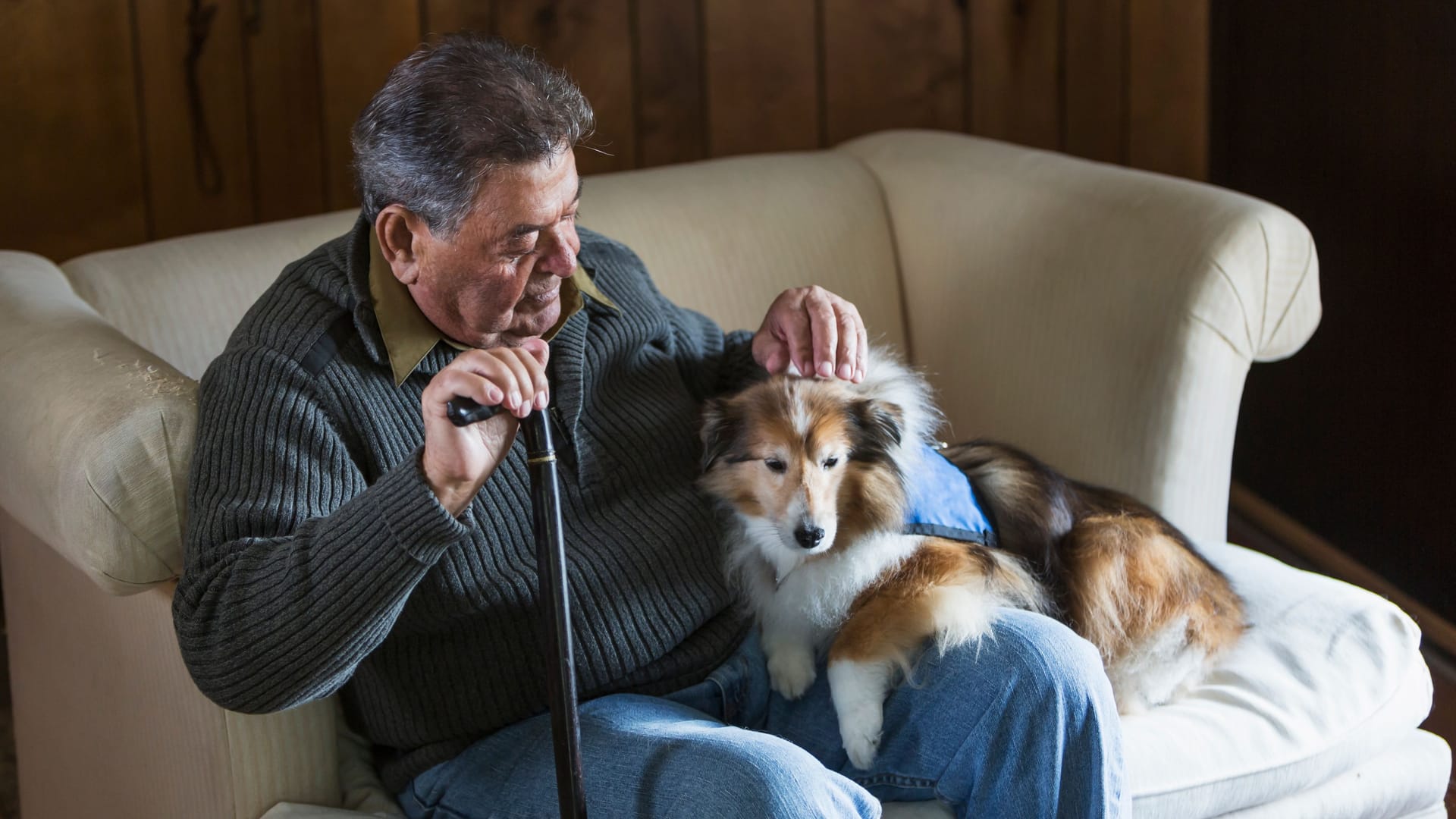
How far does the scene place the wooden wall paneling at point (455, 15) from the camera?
2344 millimetres

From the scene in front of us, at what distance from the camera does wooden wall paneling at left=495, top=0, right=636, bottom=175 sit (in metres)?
2.40

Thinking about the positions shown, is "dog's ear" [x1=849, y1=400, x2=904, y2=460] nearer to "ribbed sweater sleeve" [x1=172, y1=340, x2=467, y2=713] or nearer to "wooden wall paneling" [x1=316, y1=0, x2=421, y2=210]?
"ribbed sweater sleeve" [x1=172, y1=340, x2=467, y2=713]

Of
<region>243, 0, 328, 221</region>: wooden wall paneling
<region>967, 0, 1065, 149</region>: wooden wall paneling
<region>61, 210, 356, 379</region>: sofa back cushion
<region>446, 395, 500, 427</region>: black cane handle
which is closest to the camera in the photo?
<region>446, 395, 500, 427</region>: black cane handle

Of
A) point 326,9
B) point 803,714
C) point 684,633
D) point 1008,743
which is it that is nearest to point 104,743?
point 684,633

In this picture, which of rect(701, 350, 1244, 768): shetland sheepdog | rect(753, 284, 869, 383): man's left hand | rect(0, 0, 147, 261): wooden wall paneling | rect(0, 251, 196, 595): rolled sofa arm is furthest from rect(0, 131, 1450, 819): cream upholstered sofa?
rect(753, 284, 869, 383): man's left hand

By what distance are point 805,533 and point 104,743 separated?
3.03 ft

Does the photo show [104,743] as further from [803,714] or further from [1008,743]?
[1008,743]

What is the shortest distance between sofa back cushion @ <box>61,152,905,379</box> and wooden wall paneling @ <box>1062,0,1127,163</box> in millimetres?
616

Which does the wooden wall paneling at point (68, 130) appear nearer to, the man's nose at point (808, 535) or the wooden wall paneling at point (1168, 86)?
the man's nose at point (808, 535)

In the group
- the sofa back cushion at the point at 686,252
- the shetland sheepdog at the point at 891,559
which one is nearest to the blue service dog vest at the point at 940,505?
the shetland sheepdog at the point at 891,559

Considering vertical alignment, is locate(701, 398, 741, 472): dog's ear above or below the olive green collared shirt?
below

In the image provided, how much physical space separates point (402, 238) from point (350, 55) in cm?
107

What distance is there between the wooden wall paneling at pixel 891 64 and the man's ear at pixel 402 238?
4.68 ft

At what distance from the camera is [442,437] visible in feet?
3.84
